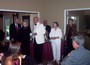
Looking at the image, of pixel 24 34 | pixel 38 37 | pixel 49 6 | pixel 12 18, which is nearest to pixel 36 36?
pixel 38 37

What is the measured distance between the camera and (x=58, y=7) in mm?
9039

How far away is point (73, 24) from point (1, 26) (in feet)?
11.3

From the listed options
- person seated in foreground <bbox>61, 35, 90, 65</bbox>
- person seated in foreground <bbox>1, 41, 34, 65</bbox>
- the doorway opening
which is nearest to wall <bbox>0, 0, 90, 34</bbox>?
the doorway opening

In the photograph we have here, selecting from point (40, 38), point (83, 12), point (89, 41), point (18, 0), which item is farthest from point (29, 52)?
point (89, 41)

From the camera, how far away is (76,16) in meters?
8.88

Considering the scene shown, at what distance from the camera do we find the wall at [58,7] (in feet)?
27.8

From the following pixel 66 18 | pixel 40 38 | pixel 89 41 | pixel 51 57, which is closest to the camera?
pixel 89 41

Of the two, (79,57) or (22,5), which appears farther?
(22,5)

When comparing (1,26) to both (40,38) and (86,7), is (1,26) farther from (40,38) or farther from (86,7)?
(86,7)

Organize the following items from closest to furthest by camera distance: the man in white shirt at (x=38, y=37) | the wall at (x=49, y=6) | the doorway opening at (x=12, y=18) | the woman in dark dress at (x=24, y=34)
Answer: the man in white shirt at (x=38, y=37) < the woman in dark dress at (x=24, y=34) < the wall at (x=49, y=6) < the doorway opening at (x=12, y=18)

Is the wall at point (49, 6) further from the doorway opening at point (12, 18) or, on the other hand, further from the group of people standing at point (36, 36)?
the group of people standing at point (36, 36)

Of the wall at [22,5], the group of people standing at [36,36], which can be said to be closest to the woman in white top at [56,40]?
the group of people standing at [36,36]

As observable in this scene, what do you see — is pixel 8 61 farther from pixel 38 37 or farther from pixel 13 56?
pixel 38 37

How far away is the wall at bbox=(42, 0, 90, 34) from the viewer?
8483 millimetres
